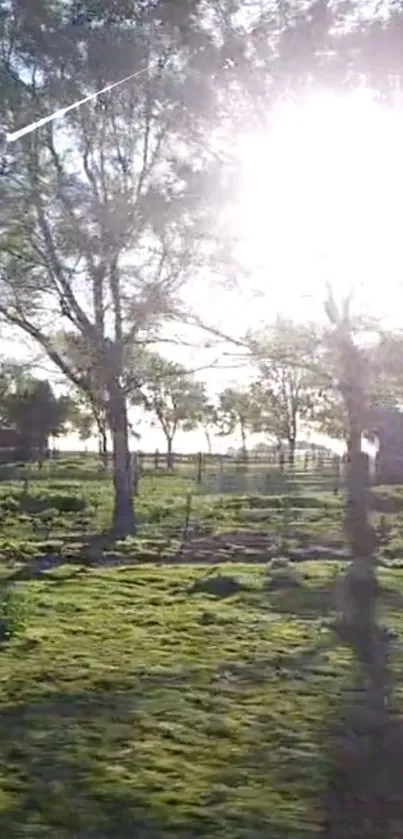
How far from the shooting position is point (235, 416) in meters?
38.0

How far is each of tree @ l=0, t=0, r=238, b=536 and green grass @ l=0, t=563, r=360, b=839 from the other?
179 inches

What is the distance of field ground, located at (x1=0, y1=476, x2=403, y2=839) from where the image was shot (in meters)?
3.74

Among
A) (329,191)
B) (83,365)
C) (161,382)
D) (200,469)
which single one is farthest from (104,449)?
(329,191)

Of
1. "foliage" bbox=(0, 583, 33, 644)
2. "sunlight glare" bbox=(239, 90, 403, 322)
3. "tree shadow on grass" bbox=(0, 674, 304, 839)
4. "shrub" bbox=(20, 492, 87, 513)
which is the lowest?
"tree shadow on grass" bbox=(0, 674, 304, 839)

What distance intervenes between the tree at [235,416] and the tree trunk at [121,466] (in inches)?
317

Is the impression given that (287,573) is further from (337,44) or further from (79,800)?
(79,800)

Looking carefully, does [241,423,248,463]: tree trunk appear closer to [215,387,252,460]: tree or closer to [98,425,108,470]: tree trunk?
[215,387,252,460]: tree

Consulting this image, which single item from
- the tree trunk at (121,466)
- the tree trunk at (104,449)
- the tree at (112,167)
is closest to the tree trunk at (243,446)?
the tree trunk at (104,449)

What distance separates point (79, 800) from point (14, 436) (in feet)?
123

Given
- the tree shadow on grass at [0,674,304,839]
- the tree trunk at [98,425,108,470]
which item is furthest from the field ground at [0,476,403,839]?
the tree trunk at [98,425,108,470]

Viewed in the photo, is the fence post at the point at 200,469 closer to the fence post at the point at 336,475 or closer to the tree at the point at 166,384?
the tree at the point at 166,384

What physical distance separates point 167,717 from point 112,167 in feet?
34.9

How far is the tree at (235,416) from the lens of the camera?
27569mm

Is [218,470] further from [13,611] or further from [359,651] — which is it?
[359,651]
